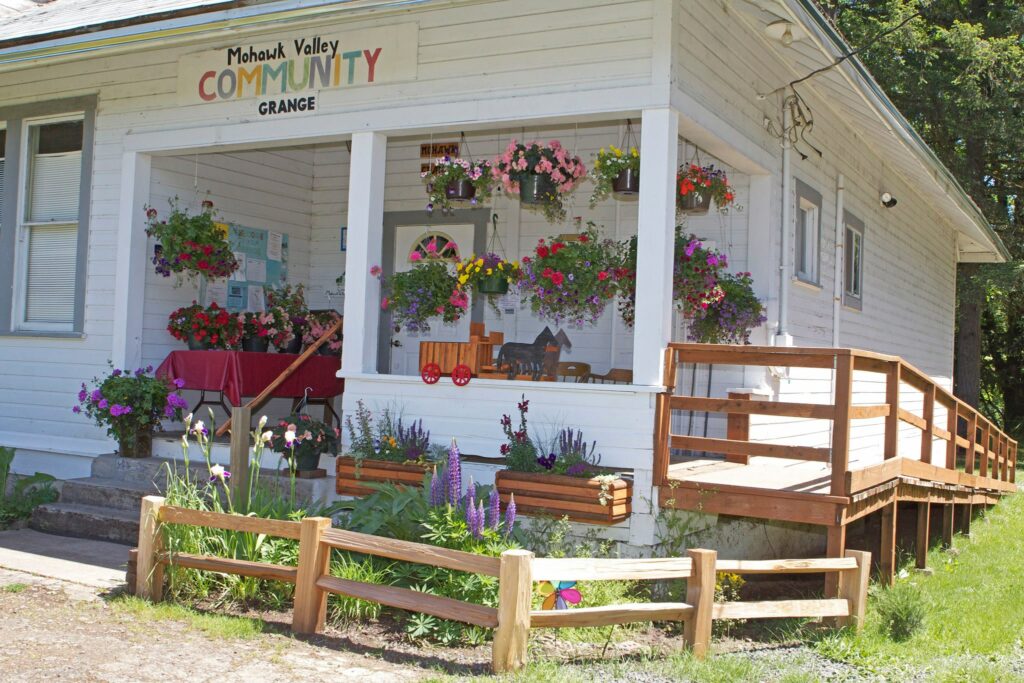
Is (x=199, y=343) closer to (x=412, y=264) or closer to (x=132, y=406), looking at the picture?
(x=132, y=406)

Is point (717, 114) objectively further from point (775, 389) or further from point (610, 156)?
point (775, 389)

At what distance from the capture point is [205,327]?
9227 millimetres

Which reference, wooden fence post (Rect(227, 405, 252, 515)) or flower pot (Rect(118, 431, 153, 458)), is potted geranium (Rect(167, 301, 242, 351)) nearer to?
flower pot (Rect(118, 431, 153, 458))

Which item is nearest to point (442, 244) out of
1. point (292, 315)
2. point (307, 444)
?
point (292, 315)

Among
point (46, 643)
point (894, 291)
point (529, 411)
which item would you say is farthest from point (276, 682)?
point (894, 291)

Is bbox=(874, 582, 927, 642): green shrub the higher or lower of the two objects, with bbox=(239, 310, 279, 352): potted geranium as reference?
lower

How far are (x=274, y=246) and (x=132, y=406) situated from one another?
8.97 ft

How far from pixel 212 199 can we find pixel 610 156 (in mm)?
4498

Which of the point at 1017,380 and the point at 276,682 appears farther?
the point at 1017,380

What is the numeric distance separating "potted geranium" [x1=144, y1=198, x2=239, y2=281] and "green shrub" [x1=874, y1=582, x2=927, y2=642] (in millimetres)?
6219

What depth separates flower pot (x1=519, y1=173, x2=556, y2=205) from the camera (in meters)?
7.48

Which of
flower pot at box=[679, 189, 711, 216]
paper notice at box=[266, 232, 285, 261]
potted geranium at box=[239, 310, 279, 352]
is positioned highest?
flower pot at box=[679, 189, 711, 216]

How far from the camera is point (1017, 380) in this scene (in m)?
24.7

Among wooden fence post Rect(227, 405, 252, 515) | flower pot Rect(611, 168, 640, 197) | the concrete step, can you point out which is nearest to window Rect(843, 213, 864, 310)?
flower pot Rect(611, 168, 640, 197)
